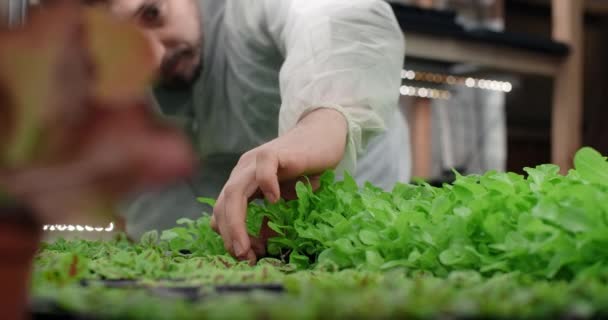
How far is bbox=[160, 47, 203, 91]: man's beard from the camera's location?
4.00ft

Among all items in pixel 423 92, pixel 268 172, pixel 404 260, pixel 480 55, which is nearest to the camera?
pixel 404 260

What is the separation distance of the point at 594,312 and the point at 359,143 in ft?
1.98

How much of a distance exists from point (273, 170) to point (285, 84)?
0.87 ft

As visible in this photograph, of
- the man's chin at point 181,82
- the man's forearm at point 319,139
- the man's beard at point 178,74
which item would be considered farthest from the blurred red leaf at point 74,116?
the man's chin at point 181,82

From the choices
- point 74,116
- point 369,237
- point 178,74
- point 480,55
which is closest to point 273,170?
point 369,237

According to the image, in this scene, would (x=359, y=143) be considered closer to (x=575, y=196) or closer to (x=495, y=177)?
(x=495, y=177)

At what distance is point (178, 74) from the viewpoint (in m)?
1.28

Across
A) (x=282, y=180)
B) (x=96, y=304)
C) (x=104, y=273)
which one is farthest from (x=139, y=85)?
(x=282, y=180)

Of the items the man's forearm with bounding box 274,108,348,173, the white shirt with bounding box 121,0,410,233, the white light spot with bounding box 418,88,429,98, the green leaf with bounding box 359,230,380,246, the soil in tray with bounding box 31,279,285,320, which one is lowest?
the soil in tray with bounding box 31,279,285,320

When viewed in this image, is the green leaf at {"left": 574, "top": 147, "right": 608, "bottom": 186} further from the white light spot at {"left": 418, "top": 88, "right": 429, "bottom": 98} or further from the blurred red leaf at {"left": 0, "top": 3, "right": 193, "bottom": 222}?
the white light spot at {"left": 418, "top": 88, "right": 429, "bottom": 98}

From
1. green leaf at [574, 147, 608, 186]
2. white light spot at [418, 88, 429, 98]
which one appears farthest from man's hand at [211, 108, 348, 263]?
white light spot at [418, 88, 429, 98]

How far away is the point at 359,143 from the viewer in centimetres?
89

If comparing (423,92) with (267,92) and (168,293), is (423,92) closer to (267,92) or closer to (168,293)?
(267,92)

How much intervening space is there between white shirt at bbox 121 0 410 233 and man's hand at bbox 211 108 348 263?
5 centimetres
